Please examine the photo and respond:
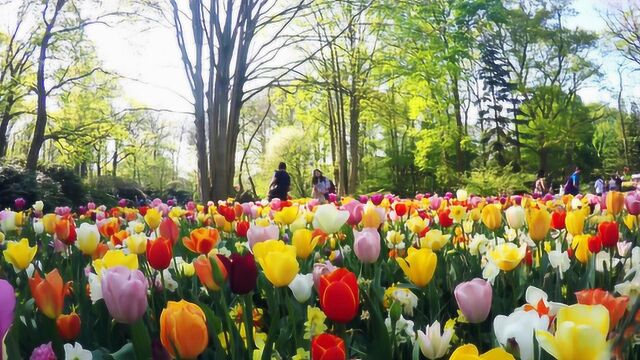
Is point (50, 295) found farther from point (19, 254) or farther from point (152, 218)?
point (152, 218)

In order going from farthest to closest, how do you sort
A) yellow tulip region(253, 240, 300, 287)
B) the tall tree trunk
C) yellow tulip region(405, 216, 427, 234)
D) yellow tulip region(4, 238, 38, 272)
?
1. the tall tree trunk
2. yellow tulip region(405, 216, 427, 234)
3. yellow tulip region(4, 238, 38, 272)
4. yellow tulip region(253, 240, 300, 287)

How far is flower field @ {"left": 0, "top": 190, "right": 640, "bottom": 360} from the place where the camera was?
92 cm

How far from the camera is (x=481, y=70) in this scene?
100 ft

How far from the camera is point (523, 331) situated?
3.05 feet

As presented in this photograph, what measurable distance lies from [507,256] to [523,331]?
649 mm

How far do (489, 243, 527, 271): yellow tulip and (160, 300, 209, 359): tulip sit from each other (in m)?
0.89

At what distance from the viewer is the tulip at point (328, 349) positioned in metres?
0.77

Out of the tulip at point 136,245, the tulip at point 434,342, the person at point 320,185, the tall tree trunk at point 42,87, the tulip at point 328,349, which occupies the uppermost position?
the tall tree trunk at point 42,87


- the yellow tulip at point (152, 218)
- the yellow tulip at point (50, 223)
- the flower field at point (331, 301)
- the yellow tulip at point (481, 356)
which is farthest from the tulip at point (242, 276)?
the yellow tulip at point (50, 223)

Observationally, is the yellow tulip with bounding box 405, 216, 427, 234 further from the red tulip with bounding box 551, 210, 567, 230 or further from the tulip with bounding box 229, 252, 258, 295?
the tulip with bounding box 229, 252, 258, 295

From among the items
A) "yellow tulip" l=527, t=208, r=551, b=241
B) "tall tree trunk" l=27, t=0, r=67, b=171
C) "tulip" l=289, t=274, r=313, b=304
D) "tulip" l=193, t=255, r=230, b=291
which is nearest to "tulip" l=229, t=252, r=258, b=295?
"tulip" l=193, t=255, r=230, b=291

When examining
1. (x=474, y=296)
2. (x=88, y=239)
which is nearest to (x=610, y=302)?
(x=474, y=296)

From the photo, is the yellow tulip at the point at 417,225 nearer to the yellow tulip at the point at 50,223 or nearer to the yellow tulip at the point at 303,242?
the yellow tulip at the point at 303,242

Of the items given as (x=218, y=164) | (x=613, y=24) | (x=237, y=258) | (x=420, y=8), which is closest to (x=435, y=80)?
(x=420, y=8)
